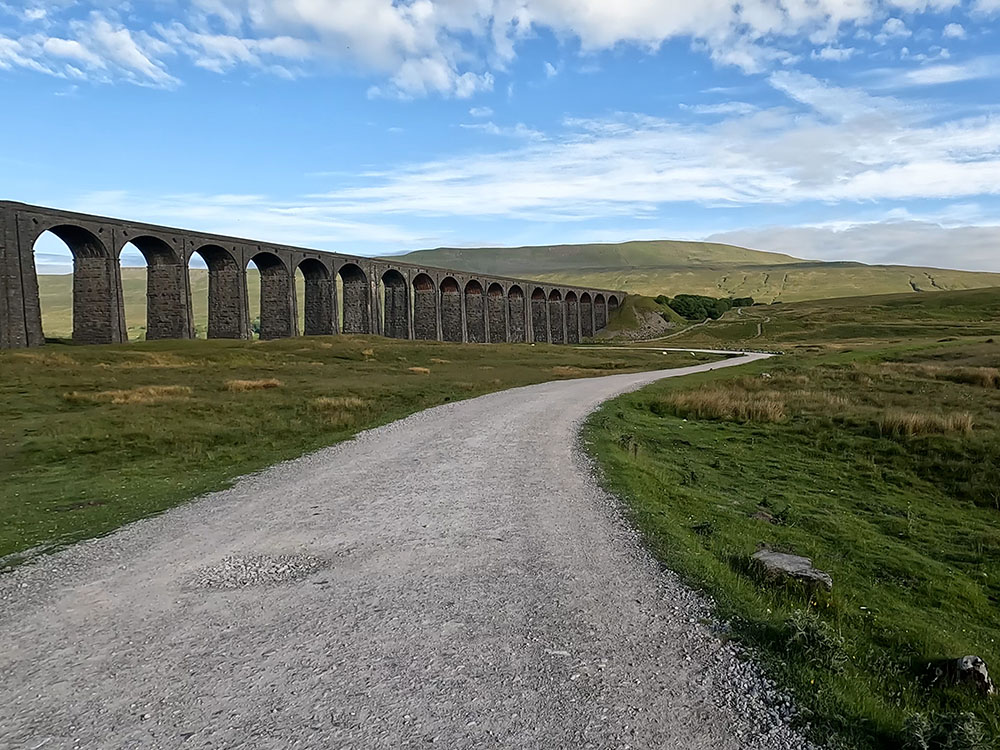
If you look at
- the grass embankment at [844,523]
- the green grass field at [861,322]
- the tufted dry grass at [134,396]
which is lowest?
the grass embankment at [844,523]

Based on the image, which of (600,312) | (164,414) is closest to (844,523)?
(164,414)

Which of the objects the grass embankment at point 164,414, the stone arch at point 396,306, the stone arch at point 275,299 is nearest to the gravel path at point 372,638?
the grass embankment at point 164,414

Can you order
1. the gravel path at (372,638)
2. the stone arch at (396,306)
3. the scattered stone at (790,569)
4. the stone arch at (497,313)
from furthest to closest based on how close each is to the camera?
the stone arch at (497,313) < the stone arch at (396,306) < the scattered stone at (790,569) < the gravel path at (372,638)

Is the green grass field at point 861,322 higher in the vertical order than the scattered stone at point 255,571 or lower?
higher

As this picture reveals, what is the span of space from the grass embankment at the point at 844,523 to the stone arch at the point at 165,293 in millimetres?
43270

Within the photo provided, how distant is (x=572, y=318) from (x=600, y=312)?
45.4 feet

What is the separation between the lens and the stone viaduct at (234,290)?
45406mm

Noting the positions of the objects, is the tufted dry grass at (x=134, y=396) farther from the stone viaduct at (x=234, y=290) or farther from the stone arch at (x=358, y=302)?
the stone arch at (x=358, y=302)

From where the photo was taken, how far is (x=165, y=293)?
5578 cm

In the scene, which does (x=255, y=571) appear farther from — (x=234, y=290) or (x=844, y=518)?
(x=234, y=290)

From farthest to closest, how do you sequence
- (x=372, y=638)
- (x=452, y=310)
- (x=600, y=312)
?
1. (x=600, y=312)
2. (x=452, y=310)
3. (x=372, y=638)

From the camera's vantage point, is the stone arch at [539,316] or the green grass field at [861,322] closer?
the green grass field at [861,322]

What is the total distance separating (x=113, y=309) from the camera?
50281 mm

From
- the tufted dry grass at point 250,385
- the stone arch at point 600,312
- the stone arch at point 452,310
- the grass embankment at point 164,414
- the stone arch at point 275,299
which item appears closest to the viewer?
the grass embankment at point 164,414
